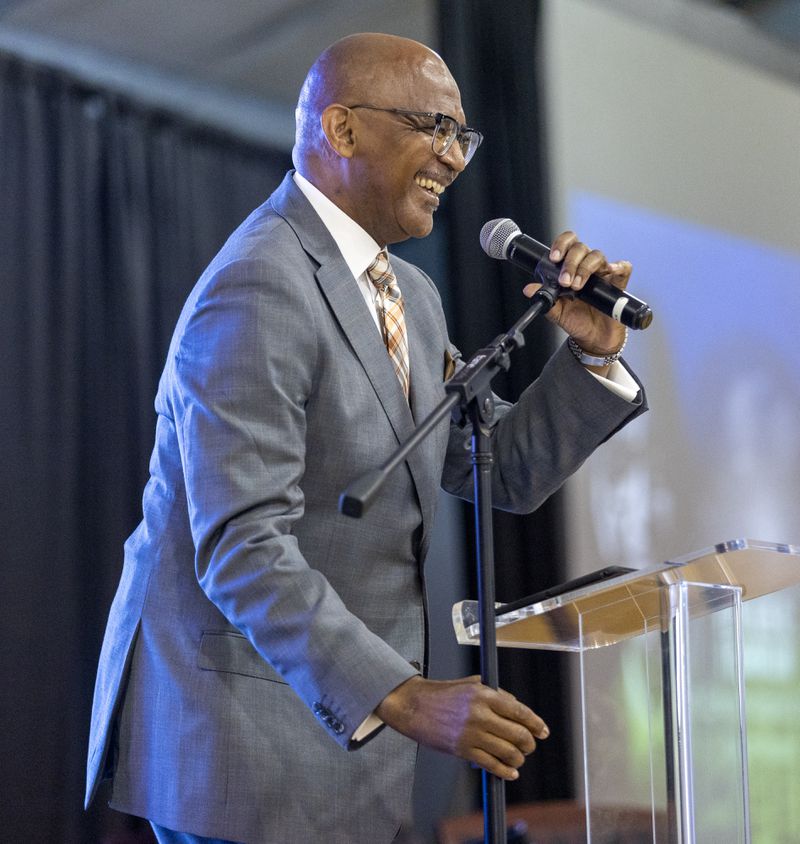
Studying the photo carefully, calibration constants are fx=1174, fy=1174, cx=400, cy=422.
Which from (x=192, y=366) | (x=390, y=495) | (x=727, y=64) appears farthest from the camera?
(x=727, y=64)

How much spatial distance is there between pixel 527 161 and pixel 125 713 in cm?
303

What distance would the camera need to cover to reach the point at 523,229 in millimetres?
4184

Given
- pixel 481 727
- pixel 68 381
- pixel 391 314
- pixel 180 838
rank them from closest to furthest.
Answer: pixel 481 727
pixel 180 838
pixel 391 314
pixel 68 381

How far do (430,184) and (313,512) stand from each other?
0.59 m

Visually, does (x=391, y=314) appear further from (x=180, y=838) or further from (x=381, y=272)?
(x=180, y=838)

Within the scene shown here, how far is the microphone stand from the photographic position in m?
1.34

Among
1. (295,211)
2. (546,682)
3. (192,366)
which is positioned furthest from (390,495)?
(546,682)

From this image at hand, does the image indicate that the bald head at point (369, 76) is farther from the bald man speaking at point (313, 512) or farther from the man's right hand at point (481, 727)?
the man's right hand at point (481, 727)

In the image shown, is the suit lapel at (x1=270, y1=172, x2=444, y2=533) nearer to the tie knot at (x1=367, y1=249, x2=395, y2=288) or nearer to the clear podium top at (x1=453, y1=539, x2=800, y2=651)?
the tie knot at (x1=367, y1=249, x2=395, y2=288)

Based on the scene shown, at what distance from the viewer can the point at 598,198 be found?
4477 millimetres

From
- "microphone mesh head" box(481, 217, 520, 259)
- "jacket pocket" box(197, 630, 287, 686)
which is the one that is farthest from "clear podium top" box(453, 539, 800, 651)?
"microphone mesh head" box(481, 217, 520, 259)

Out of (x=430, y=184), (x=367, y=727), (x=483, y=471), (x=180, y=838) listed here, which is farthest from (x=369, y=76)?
(x=180, y=838)

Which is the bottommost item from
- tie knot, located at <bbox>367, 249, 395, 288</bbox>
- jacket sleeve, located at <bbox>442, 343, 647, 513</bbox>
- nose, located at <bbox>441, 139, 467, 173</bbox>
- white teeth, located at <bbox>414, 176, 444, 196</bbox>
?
jacket sleeve, located at <bbox>442, 343, 647, 513</bbox>

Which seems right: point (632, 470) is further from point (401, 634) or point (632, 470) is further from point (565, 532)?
point (401, 634)
